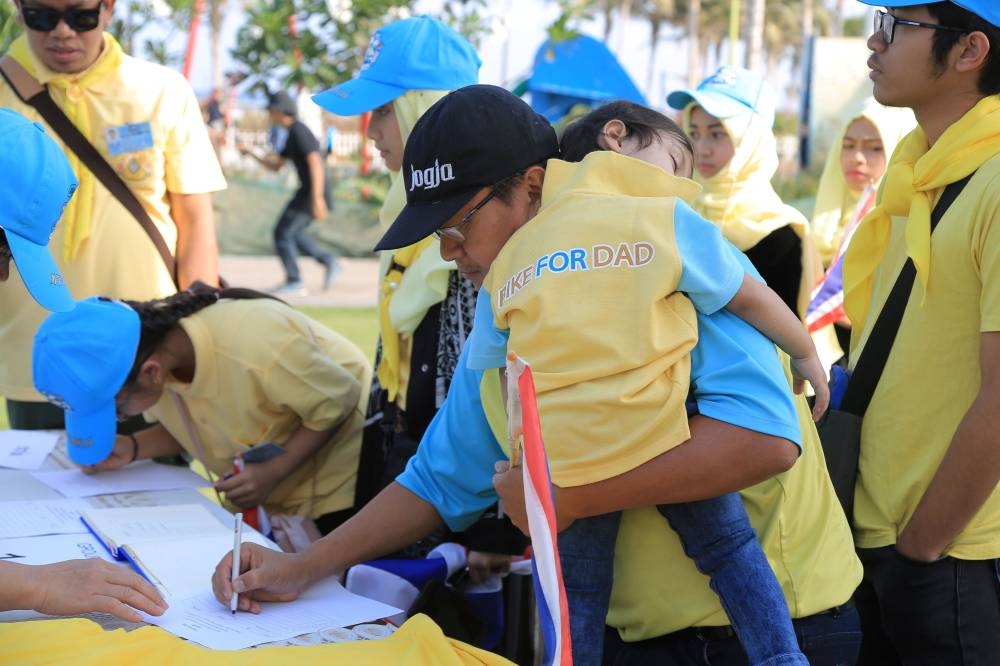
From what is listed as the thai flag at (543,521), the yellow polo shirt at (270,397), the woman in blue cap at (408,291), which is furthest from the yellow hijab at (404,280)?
the thai flag at (543,521)

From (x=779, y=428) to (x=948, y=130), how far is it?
29.9 inches

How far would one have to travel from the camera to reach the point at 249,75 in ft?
28.6

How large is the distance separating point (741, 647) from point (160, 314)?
1808mm

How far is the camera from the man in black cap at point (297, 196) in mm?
10844

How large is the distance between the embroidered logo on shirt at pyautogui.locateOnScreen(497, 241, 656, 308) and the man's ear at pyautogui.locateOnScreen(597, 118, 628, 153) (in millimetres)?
409

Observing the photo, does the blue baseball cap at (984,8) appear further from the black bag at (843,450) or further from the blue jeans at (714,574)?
the blue jeans at (714,574)

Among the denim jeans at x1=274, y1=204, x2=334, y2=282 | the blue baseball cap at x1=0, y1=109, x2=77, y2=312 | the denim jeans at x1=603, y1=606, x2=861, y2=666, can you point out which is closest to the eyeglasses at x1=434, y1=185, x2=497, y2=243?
the denim jeans at x1=603, y1=606, x2=861, y2=666

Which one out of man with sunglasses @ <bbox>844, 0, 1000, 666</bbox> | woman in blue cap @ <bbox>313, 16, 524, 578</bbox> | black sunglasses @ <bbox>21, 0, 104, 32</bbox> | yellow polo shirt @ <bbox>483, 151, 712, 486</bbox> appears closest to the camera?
yellow polo shirt @ <bbox>483, 151, 712, 486</bbox>

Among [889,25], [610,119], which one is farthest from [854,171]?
[610,119]

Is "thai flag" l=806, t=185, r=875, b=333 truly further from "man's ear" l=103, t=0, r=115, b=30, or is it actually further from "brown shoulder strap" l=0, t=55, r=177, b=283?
"man's ear" l=103, t=0, r=115, b=30

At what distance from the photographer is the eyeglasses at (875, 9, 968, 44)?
1.97m

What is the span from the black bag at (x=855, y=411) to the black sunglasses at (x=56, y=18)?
2432 mm

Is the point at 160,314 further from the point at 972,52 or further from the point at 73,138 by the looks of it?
the point at 972,52

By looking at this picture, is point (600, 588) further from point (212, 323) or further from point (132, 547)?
point (212, 323)
